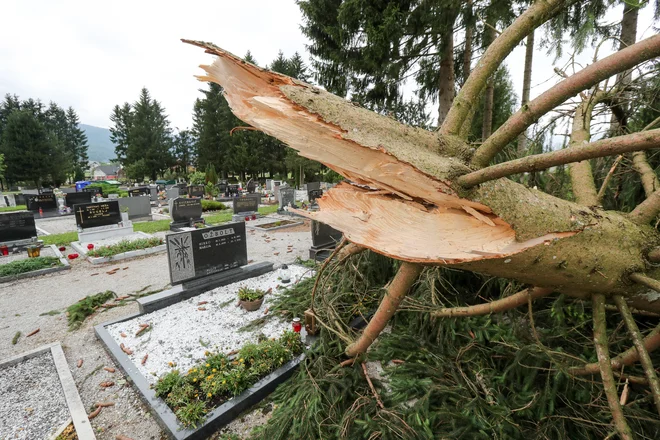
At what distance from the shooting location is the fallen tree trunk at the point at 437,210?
3.20ft

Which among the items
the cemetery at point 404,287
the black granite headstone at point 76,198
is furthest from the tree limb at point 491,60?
the black granite headstone at point 76,198

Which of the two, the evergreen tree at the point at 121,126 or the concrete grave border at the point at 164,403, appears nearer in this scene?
the concrete grave border at the point at 164,403

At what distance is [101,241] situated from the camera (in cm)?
998

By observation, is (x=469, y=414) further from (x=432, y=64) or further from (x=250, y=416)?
(x=432, y=64)

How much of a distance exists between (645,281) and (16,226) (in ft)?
46.8

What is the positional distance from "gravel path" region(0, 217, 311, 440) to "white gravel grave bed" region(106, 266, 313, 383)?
34 cm

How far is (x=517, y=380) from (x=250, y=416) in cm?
266

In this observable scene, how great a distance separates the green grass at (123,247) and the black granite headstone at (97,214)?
6.71 feet

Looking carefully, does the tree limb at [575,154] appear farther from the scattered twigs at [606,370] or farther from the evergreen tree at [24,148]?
the evergreen tree at [24,148]

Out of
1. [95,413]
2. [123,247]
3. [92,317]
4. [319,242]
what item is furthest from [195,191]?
[95,413]

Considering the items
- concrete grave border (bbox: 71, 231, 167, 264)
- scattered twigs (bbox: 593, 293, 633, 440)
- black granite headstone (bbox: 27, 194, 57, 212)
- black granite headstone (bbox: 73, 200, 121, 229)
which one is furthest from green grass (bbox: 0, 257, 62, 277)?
black granite headstone (bbox: 27, 194, 57, 212)

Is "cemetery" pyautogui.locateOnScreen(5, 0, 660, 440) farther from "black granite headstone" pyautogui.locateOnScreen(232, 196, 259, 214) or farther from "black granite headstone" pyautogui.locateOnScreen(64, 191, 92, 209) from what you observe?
"black granite headstone" pyautogui.locateOnScreen(64, 191, 92, 209)

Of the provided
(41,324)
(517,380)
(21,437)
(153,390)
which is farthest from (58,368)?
(517,380)

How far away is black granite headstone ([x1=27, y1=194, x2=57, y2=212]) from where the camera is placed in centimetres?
1588
